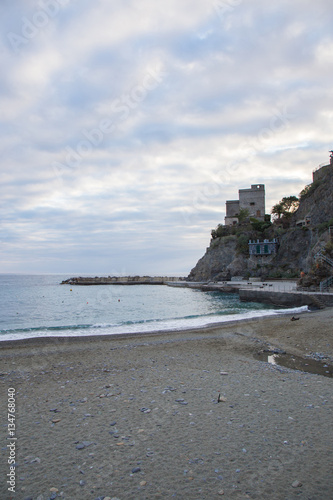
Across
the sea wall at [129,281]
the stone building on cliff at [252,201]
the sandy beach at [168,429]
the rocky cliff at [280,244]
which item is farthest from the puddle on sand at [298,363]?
the sea wall at [129,281]

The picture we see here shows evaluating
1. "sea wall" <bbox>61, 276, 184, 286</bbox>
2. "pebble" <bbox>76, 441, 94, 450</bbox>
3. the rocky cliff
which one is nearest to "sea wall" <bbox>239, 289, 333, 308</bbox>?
the rocky cliff

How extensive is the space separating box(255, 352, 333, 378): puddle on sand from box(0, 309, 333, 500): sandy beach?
27.4 inches

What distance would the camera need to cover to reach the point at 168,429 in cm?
607

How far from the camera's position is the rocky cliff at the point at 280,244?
56.4 m

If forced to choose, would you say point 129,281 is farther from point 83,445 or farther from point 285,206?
point 83,445

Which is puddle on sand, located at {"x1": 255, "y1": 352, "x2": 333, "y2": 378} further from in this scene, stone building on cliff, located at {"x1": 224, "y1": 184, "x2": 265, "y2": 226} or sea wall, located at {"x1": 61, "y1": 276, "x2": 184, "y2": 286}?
sea wall, located at {"x1": 61, "y1": 276, "x2": 184, "y2": 286}

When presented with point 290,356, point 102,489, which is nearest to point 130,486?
point 102,489

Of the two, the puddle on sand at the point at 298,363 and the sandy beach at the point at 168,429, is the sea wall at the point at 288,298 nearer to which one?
the puddle on sand at the point at 298,363

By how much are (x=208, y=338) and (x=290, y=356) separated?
4861 millimetres

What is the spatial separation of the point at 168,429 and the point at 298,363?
23.5ft

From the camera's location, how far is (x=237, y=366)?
10625mm

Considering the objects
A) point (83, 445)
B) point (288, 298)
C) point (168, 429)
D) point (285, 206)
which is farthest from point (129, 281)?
point (83, 445)

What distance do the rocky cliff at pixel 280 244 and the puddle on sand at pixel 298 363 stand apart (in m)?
36.4

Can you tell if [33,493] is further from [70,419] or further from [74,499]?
[70,419]
